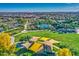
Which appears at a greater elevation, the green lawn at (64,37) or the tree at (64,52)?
the green lawn at (64,37)

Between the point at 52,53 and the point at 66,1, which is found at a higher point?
the point at 66,1

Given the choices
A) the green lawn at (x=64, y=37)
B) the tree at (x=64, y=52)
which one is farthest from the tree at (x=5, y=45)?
the tree at (x=64, y=52)

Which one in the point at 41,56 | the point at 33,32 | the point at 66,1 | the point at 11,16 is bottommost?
the point at 41,56

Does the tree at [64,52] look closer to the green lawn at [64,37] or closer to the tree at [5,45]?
the green lawn at [64,37]

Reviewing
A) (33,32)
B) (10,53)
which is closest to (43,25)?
(33,32)

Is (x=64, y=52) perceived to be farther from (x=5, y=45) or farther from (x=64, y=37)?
(x=5, y=45)

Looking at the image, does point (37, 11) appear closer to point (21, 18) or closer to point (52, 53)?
point (21, 18)

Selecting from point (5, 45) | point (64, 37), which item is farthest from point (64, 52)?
point (5, 45)

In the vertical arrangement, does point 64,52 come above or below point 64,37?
below
